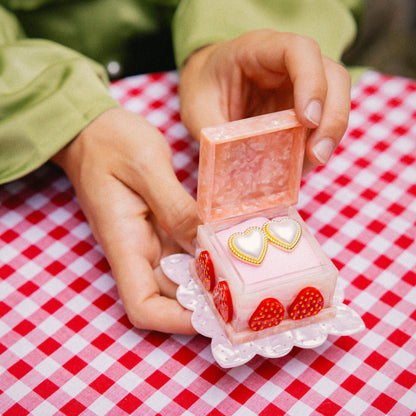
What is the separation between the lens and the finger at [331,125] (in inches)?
24.6

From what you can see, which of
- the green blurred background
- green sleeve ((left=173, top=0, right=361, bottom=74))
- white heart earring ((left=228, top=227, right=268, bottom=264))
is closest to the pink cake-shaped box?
white heart earring ((left=228, top=227, right=268, bottom=264))

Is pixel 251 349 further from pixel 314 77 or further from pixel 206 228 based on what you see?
pixel 314 77

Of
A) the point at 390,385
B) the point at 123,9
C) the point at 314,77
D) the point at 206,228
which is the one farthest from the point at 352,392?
the point at 123,9

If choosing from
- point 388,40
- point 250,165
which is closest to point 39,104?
point 250,165

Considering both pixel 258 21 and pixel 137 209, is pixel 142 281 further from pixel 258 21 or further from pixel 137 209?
pixel 258 21

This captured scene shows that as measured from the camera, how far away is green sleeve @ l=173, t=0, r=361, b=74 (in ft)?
3.02

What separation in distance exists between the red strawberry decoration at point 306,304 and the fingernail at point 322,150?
15 centimetres

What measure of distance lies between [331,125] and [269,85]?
16cm

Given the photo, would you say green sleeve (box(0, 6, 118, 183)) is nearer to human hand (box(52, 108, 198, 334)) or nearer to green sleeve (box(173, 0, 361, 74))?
human hand (box(52, 108, 198, 334))

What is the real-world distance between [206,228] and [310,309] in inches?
5.2

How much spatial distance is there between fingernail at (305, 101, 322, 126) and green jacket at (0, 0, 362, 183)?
1.00 ft

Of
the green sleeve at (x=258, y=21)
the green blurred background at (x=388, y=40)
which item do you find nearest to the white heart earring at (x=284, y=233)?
the green sleeve at (x=258, y=21)

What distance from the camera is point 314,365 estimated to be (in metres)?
0.60

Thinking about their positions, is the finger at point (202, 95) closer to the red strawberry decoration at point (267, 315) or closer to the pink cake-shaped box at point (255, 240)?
the pink cake-shaped box at point (255, 240)
